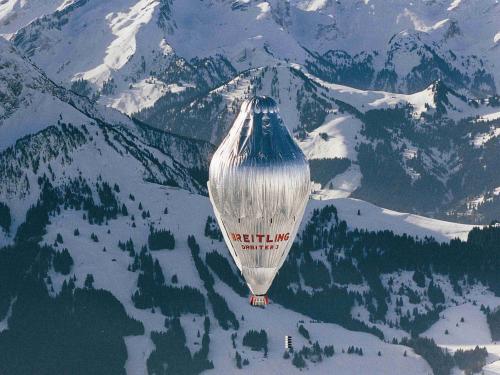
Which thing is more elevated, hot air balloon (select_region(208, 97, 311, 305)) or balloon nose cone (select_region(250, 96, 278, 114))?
balloon nose cone (select_region(250, 96, 278, 114))

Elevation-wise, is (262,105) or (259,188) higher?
(262,105)

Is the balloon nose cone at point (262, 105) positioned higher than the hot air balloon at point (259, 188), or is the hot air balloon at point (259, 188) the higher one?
the balloon nose cone at point (262, 105)

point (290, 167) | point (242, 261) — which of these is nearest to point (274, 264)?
point (242, 261)

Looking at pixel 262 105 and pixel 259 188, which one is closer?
pixel 259 188

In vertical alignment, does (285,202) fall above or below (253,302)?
above

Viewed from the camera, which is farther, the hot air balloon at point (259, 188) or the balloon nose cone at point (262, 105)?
the balloon nose cone at point (262, 105)

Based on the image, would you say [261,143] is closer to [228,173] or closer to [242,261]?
[228,173]

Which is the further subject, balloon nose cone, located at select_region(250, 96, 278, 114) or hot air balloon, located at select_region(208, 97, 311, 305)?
balloon nose cone, located at select_region(250, 96, 278, 114)
